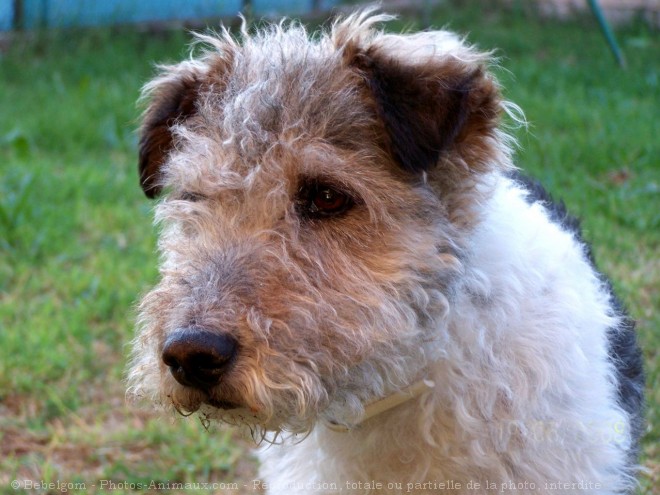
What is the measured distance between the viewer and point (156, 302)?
281cm

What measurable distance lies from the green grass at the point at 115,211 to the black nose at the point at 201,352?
103 cm

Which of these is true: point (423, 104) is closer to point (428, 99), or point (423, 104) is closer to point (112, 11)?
point (428, 99)

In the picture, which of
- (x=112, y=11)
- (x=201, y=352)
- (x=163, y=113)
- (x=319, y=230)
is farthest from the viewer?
(x=112, y=11)

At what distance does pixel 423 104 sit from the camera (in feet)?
9.33

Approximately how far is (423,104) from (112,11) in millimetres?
8934

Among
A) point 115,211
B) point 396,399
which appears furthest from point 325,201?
point 115,211

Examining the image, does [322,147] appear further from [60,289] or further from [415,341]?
[60,289]

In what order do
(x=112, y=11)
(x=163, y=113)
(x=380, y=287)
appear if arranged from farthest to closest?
1. (x=112, y=11)
2. (x=163, y=113)
3. (x=380, y=287)

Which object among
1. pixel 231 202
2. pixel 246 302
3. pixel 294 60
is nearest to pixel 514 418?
pixel 246 302

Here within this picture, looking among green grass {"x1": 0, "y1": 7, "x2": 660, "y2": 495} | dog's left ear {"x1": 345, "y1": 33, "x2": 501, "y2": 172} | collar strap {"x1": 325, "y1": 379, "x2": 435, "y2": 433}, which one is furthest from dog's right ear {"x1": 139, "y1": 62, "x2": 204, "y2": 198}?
collar strap {"x1": 325, "y1": 379, "x2": 435, "y2": 433}

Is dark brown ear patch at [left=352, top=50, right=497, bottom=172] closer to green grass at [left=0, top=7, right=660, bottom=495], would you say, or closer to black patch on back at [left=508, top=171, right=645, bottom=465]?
black patch on back at [left=508, top=171, right=645, bottom=465]

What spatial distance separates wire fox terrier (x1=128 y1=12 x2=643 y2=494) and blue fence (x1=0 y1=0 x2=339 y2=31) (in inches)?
318

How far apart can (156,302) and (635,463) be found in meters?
1.86

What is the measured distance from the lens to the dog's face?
262 centimetres
